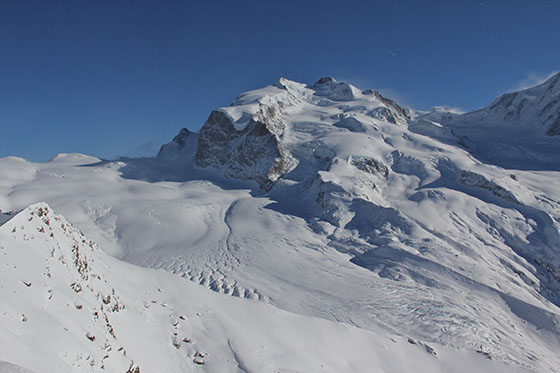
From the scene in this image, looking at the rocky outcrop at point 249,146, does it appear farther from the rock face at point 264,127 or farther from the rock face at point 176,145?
the rock face at point 176,145

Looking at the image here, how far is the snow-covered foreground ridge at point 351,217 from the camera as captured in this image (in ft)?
91.2

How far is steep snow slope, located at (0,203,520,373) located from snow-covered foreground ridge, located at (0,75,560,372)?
50.2 inches

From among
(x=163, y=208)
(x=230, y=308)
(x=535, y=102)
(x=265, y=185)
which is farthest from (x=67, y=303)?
(x=535, y=102)

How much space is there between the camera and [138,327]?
48.9 ft

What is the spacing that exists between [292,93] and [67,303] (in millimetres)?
94742

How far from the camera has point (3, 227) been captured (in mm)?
12195

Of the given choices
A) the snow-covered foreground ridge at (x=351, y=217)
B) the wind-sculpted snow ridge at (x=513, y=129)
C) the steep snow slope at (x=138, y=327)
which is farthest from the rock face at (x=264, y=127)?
the steep snow slope at (x=138, y=327)

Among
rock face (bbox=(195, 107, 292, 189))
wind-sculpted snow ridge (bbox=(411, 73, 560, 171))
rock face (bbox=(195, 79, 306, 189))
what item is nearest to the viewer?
rock face (bbox=(195, 107, 292, 189))

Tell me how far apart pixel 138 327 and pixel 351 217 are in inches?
1371

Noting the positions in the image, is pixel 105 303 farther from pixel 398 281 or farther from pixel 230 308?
pixel 398 281

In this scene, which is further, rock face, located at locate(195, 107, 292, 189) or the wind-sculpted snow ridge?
the wind-sculpted snow ridge

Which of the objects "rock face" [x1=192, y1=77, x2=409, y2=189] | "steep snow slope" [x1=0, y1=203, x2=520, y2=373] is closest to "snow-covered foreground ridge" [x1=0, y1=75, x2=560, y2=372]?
"rock face" [x1=192, y1=77, x2=409, y2=189]

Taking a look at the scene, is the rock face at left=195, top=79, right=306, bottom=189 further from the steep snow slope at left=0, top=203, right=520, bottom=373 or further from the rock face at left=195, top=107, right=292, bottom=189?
the steep snow slope at left=0, top=203, right=520, bottom=373

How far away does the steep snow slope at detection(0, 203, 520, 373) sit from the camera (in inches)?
358
